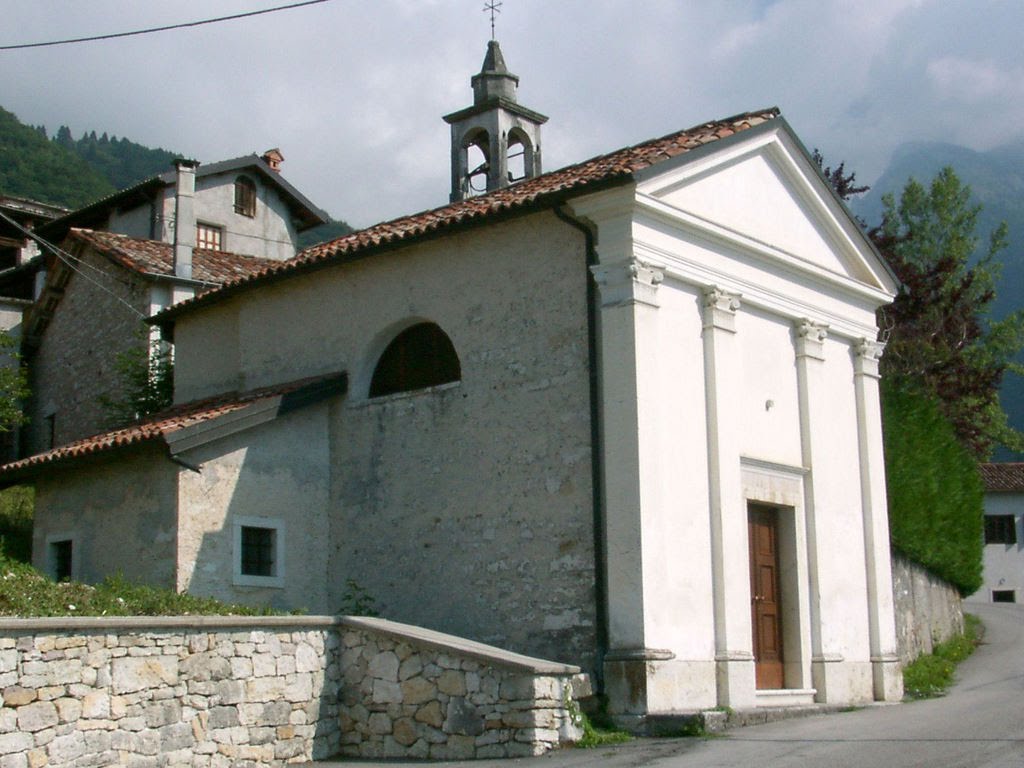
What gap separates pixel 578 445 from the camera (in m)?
13.1

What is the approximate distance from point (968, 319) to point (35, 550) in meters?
23.3

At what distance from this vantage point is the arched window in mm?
14875

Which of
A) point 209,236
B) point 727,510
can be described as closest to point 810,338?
point 727,510

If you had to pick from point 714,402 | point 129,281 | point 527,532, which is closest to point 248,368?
point 527,532

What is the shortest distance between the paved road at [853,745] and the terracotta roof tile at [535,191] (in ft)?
18.4

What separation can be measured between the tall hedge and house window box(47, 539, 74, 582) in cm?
1215

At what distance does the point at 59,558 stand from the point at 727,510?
8.51 m

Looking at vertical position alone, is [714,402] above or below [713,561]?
above

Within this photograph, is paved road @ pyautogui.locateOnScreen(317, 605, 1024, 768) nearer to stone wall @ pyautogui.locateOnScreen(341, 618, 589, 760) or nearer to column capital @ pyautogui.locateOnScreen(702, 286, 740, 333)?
stone wall @ pyautogui.locateOnScreen(341, 618, 589, 760)

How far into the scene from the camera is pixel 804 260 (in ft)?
51.7

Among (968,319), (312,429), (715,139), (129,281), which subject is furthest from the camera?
(968,319)

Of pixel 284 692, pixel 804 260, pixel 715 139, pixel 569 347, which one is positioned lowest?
pixel 284 692

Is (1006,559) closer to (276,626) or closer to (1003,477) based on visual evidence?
(1003,477)

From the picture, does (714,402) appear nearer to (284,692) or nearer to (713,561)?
(713,561)
